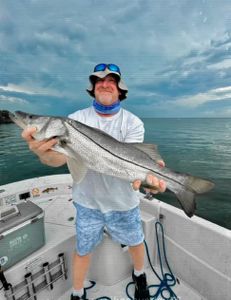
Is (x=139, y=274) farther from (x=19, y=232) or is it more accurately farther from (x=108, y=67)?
(x=108, y=67)

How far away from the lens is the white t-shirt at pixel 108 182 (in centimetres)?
248

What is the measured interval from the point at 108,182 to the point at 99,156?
43 cm

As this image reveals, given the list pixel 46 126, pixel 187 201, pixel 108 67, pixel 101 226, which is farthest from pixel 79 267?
pixel 108 67

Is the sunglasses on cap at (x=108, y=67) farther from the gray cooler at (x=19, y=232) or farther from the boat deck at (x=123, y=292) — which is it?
the boat deck at (x=123, y=292)

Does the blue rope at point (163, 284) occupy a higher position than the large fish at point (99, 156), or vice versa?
the large fish at point (99, 156)

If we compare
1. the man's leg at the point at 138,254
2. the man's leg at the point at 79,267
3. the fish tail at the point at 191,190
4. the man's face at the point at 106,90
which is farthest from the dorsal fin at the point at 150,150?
the man's leg at the point at 79,267

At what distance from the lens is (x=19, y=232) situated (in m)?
2.48

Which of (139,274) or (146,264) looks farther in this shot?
(146,264)

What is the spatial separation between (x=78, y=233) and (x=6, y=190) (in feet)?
7.03

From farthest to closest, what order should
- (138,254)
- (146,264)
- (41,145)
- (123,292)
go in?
1. (146,264)
2. (123,292)
3. (138,254)
4. (41,145)

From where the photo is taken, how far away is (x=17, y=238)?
8.13 feet

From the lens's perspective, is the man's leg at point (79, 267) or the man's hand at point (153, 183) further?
the man's leg at point (79, 267)

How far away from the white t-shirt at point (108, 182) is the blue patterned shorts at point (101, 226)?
0.09 m

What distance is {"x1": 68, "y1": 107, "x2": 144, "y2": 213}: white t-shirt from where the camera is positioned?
2479 mm
